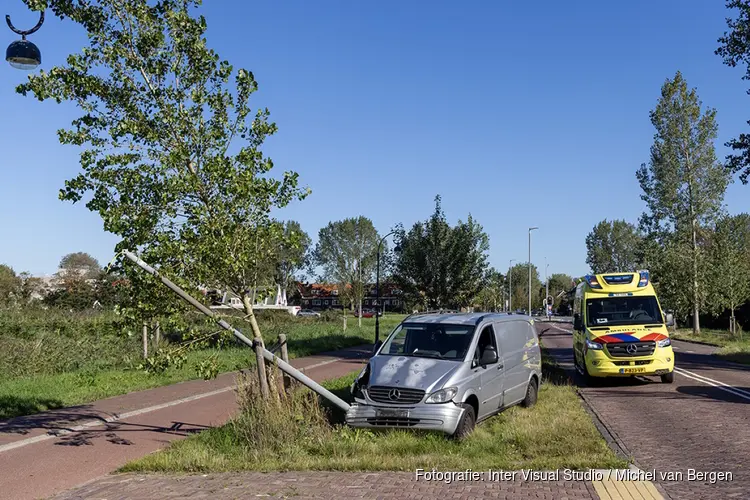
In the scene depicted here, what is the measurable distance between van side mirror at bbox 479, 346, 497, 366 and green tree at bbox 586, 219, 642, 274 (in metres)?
100

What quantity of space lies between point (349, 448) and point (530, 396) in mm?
5092

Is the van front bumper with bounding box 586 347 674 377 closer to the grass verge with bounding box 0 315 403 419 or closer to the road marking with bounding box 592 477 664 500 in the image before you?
the grass verge with bounding box 0 315 403 419

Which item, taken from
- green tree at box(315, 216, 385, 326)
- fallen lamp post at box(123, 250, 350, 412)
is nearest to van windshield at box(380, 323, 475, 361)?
fallen lamp post at box(123, 250, 350, 412)

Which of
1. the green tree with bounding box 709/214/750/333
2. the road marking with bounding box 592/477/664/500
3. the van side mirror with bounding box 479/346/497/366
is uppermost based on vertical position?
the green tree with bounding box 709/214/750/333

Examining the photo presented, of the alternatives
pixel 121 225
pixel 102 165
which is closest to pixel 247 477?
pixel 121 225

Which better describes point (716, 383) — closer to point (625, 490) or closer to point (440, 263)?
point (625, 490)

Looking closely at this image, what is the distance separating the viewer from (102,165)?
8602 mm

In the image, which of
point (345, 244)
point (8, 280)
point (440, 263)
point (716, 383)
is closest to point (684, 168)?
point (440, 263)

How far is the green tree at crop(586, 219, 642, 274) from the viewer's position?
106438 millimetres

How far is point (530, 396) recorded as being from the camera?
12.4 meters

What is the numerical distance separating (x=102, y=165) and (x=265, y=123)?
211cm

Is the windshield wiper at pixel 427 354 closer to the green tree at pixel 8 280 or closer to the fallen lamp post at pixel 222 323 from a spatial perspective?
the fallen lamp post at pixel 222 323

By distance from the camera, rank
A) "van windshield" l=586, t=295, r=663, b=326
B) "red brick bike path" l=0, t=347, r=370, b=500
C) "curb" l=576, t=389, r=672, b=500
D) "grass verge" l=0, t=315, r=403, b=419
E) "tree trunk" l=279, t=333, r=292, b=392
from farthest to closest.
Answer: "van windshield" l=586, t=295, r=663, b=326
"grass verge" l=0, t=315, r=403, b=419
"tree trunk" l=279, t=333, r=292, b=392
"red brick bike path" l=0, t=347, r=370, b=500
"curb" l=576, t=389, r=672, b=500

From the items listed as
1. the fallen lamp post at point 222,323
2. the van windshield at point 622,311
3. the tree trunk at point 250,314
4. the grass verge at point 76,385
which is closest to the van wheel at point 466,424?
the fallen lamp post at point 222,323
